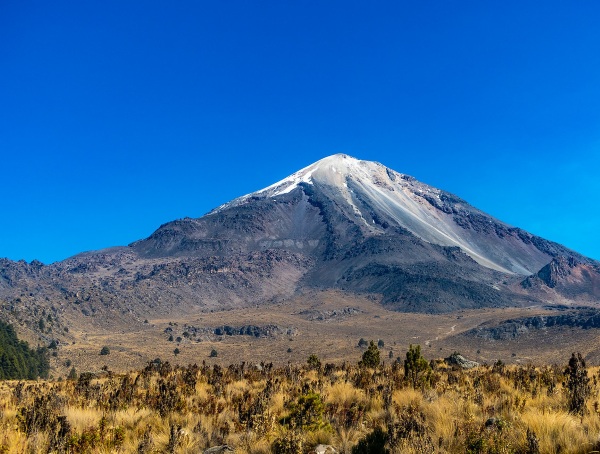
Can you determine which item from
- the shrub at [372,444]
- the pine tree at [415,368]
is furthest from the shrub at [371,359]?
the shrub at [372,444]

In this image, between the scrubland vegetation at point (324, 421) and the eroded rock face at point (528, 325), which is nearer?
the scrubland vegetation at point (324, 421)

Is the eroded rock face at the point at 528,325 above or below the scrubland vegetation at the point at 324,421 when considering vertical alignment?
below

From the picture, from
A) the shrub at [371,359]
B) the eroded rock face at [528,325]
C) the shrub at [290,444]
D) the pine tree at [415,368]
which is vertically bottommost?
the eroded rock face at [528,325]

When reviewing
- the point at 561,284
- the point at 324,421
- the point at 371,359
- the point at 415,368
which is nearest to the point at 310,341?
the point at 371,359

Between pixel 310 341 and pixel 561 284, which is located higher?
pixel 561 284

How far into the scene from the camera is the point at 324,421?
818cm

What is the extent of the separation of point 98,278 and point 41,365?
5662 inches

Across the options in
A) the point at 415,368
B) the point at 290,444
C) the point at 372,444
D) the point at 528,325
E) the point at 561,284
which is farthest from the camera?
the point at 561,284

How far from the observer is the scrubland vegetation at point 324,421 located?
6359 millimetres

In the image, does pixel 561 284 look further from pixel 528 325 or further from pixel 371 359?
pixel 371 359

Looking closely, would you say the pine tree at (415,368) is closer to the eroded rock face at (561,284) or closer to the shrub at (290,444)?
the shrub at (290,444)

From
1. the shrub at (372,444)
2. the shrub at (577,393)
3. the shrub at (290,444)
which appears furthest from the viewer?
the shrub at (577,393)

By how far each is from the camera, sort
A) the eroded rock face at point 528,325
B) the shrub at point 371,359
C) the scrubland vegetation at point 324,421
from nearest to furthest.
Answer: the scrubland vegetation at point 324,421 → the shrub at point 371,359 → the eroded rock face at point 528,325

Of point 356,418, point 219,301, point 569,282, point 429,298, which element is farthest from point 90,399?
point 569,282
